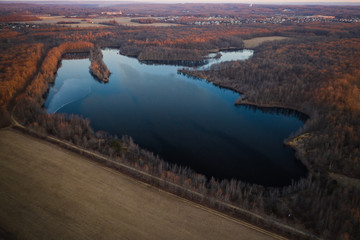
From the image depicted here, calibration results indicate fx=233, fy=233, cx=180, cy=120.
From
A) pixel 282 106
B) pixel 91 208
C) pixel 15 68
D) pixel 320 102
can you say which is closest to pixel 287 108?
pixel 282 106

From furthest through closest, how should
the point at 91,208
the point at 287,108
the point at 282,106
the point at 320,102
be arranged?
the point at 282,106, the point at 287,108, the point at 320,102, the point at 91,208

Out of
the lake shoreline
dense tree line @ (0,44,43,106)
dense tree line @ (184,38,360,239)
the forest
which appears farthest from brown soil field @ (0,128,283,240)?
dense tree line @ (0,44,43,106)

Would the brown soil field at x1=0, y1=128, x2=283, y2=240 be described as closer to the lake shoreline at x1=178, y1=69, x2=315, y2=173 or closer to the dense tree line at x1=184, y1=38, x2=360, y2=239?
the dense tree line at x1=184, y1=38, x2=360, y2=239

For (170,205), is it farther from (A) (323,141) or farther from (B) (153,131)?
(A) (323,141)

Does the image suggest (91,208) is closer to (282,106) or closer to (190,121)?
(190,121)

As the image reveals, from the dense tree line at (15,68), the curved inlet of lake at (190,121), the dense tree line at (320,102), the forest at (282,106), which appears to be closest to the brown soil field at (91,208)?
the forest at (282,106)

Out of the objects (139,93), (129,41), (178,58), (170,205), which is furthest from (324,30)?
(170,205)
